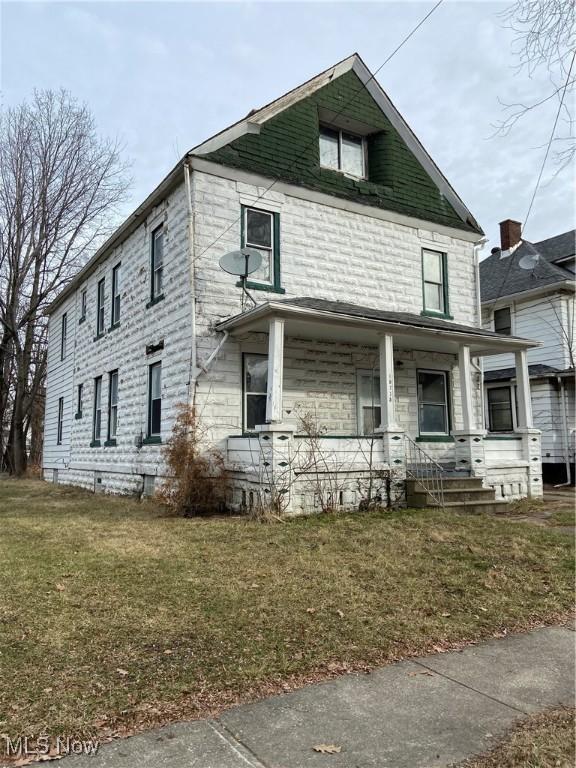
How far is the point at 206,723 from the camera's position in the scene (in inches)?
112

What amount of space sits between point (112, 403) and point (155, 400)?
3.43 m

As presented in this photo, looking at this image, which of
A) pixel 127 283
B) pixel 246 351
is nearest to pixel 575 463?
pixel 246 351

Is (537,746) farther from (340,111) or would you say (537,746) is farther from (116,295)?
(116,295)

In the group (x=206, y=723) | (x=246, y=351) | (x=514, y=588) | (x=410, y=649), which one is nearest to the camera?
(x=206, y=723)

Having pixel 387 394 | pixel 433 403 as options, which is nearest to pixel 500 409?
pixel 433 403

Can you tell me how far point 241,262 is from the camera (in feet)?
35.3

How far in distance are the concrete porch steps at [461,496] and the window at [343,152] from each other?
25.8ft

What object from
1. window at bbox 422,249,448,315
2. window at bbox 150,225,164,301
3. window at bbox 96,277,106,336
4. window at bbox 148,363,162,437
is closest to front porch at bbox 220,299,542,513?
window at bbox 422,249,448,315

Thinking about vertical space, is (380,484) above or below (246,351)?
below

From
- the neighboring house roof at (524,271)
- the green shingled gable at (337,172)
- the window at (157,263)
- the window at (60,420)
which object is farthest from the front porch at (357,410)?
the window at (60,420)

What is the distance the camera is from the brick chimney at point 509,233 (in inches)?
948

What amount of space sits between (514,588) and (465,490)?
17.4 feet

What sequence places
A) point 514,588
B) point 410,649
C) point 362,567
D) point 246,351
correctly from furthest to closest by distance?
point 246,351 → point 362,567 → point 514,588 → point 410,649

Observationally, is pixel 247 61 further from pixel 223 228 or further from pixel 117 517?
pixel 117 517
